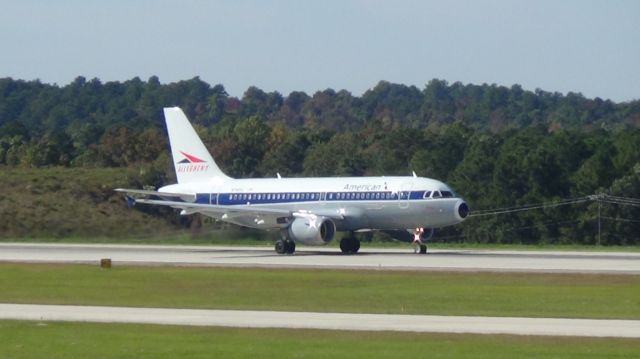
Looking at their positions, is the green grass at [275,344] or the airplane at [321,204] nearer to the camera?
the green grass at [275,344]

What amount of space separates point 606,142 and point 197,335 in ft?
241

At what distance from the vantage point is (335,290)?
37.8m

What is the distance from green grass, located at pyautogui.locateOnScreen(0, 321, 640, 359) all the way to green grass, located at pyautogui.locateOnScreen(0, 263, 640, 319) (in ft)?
16.7

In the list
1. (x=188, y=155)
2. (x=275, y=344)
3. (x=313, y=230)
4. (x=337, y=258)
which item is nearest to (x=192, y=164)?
(x=188, y=155)

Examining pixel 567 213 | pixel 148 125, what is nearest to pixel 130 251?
pixel 567 213

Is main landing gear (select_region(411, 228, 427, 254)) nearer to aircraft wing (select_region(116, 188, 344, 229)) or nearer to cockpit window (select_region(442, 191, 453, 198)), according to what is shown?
cockpit window (select_region(442, 191, 453, 198))

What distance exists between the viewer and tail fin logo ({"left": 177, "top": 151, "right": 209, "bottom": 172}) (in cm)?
6569

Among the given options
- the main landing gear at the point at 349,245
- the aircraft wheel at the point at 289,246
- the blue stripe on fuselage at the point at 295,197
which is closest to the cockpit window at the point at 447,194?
the blue stripe on fuselage at the point at 295,197

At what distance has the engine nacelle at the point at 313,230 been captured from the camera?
5888cm

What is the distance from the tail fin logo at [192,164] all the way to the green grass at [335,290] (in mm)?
18261

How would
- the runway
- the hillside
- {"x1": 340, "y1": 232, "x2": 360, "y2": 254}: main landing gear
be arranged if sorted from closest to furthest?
the runway, {"x1": 340, "y1": 232, "x2": 360, "y2": 254}: main landing gear, the hillside

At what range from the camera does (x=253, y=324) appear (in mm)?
27969

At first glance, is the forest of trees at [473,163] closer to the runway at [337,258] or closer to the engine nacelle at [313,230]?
the runway at [337,258]

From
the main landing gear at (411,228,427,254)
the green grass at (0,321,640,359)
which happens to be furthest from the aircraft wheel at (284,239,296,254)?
the green grass at (0,321,640,359)
